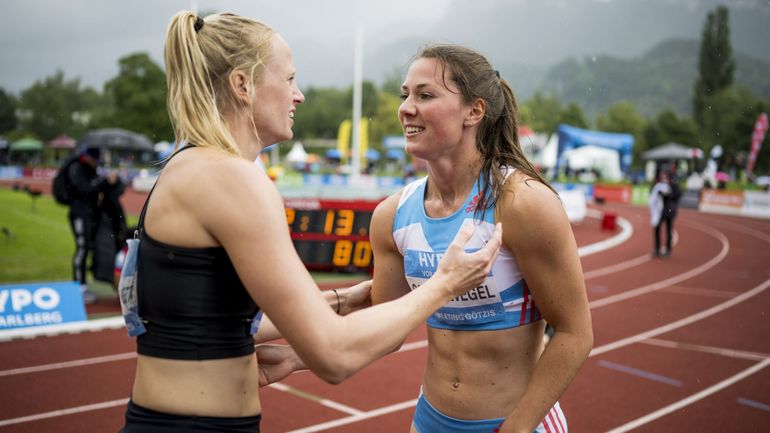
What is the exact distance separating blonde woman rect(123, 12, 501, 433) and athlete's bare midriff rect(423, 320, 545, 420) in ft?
2.13

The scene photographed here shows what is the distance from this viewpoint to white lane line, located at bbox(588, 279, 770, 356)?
318 inches

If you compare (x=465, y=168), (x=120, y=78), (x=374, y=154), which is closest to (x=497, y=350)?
(x=465, y=168)

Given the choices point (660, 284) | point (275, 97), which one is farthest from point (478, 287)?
point (660, 284)

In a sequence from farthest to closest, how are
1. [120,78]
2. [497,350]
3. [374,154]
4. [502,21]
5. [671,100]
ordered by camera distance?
[502,21] → [671,100] → [374,154] → [120,78] → [497,350]

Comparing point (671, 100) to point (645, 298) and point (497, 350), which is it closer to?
point (645, 298)

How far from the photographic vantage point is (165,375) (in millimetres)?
1584

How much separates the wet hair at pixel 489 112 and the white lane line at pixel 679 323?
5.94 metres

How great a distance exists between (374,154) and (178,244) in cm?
7265

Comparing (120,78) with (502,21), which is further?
(502,21)

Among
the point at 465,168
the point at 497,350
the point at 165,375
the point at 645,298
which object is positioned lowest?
the point at 645,298

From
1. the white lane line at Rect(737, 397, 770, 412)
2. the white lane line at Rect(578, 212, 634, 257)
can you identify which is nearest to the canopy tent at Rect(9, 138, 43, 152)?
the white lane line at Rect(578, 212, 634, 257)

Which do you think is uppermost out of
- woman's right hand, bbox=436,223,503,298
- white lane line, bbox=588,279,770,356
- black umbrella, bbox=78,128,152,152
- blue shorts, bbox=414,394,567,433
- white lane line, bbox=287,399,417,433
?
woman's right hand, bbox=436,223,503,298

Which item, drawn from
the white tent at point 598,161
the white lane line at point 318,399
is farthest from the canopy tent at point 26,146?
the white lane line at point 318,399

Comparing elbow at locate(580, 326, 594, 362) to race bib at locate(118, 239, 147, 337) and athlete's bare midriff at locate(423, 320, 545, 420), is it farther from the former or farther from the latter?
race bib at locate(118, 239, 147, 337)
